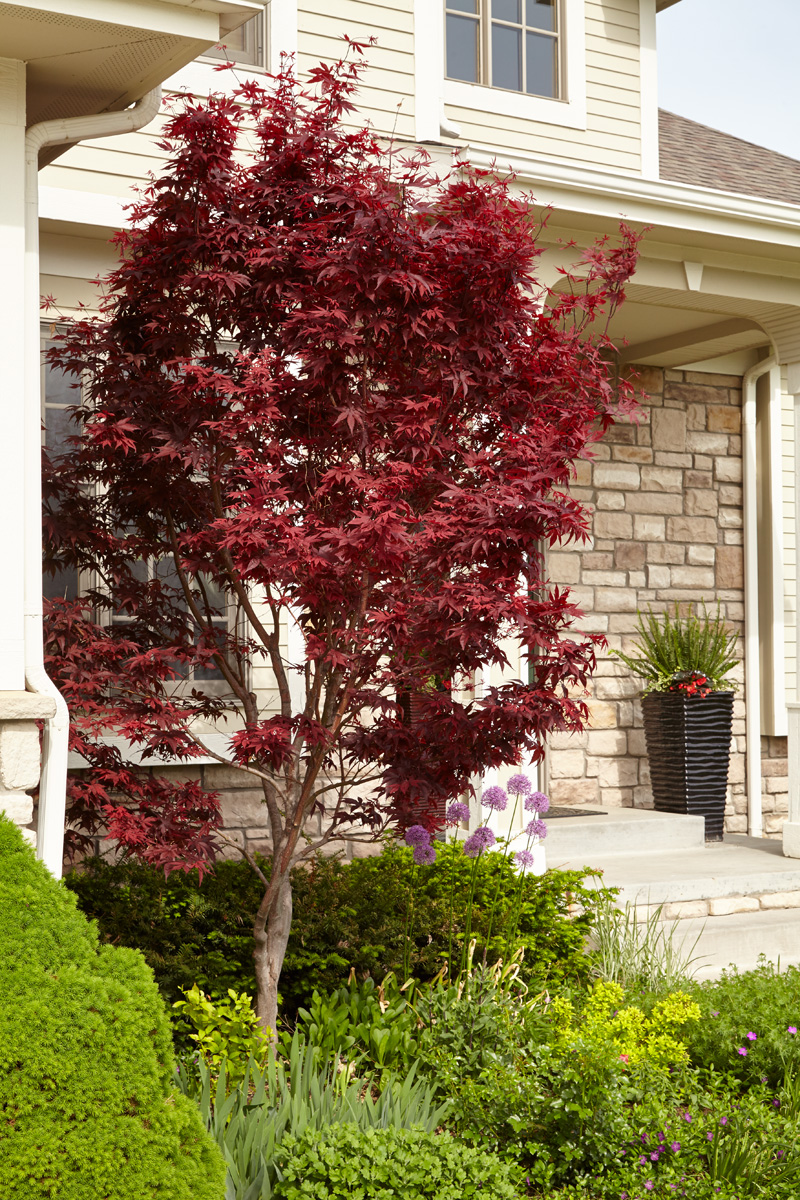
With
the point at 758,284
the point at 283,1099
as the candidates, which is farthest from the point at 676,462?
the point at 283,1099

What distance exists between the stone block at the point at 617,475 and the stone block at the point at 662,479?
0.29ft

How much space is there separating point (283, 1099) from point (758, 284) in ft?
17.4

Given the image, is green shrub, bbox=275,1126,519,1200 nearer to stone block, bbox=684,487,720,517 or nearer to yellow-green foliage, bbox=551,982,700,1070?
yellow-green foliage, bbox=551,982,700,1070

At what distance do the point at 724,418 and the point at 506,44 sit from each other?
3.15 meters

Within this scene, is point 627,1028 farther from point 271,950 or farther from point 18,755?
point 18,755

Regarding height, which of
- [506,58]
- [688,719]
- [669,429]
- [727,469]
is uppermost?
[506,58]

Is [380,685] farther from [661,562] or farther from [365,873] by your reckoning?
[661,562]

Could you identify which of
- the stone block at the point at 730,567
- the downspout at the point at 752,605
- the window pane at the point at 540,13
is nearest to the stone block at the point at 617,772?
the downspout at the point at 752,605

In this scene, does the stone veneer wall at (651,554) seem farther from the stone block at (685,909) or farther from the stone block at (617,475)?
the stone block at (685,909)

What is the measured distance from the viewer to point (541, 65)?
7.29 metres

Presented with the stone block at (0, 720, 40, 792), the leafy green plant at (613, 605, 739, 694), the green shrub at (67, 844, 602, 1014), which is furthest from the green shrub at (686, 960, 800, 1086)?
the leafy green plant at (613, 605, 739, 694)

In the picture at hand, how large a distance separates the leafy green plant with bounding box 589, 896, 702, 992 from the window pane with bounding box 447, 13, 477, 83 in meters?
5.02

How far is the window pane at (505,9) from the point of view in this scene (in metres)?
7.25

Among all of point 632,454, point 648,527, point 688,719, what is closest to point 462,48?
point 632,454
